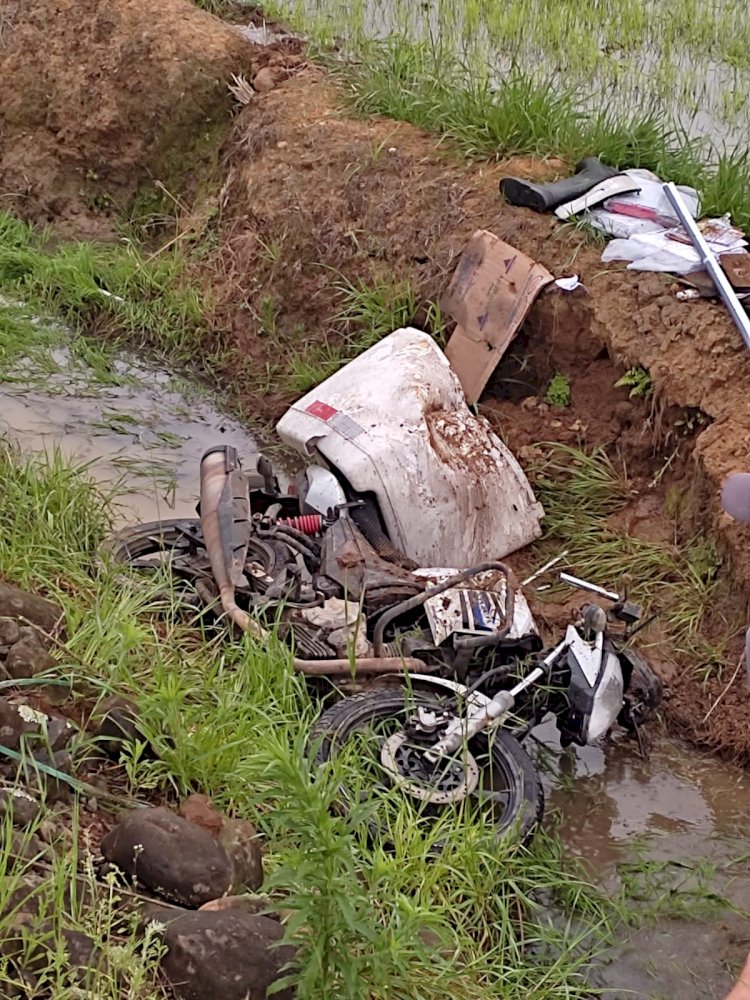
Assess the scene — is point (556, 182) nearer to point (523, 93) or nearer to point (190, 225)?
point (523, 93)

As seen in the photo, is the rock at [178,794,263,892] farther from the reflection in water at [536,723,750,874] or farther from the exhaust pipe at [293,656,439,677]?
the reflection in water at [536,723,750,874]

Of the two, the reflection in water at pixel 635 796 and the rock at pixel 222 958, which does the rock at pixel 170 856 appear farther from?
the reflection in water at pixel 635 796

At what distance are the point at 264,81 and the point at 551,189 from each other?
7.28ft

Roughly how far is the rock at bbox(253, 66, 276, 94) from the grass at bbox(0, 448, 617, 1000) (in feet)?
11.5

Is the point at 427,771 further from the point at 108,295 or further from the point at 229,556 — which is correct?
the point at 108,295

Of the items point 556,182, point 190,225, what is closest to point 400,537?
point 556,182

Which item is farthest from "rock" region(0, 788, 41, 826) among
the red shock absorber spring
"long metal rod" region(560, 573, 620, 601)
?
"long metal rod" region(560, 573, 620, 601)

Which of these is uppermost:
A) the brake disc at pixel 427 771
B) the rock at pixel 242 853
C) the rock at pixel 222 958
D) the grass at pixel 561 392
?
the rock at pixel 222 958

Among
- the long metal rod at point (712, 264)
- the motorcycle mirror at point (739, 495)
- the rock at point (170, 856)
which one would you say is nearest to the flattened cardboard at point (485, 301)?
the long metal rod at point (712, 264)

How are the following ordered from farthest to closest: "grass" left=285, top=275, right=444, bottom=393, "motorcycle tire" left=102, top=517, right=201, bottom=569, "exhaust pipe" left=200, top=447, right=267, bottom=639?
"grass" left=285, top=275, right=444, bottom=393 → "motorcycle tire" left=102, top=517, right=201, bottom=569 → "exhaust pipe" left=200, top=447, right=267, bottom=639

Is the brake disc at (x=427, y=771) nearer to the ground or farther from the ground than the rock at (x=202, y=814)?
nearer to the ground

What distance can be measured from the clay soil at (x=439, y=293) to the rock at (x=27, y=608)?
205 cm

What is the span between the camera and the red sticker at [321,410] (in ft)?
15.3

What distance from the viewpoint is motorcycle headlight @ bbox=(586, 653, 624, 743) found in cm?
371
